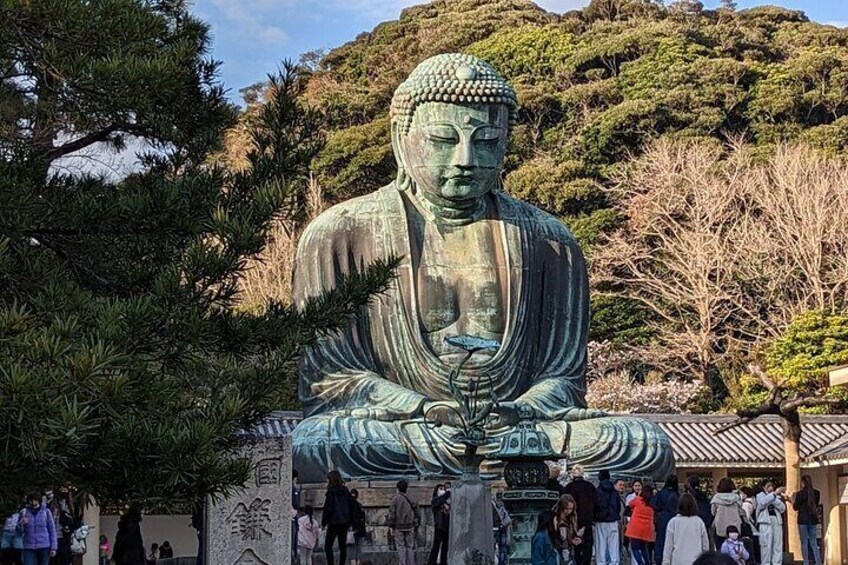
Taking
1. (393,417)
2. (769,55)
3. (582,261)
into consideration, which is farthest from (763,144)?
(393,417)

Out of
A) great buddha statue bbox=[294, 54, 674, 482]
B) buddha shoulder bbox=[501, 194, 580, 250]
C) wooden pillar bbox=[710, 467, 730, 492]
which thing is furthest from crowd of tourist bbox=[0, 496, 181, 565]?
wooden pillar bbox=[710, 467, 730, 492]

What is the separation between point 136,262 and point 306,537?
5.32 meters

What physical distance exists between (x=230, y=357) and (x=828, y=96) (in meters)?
35.9

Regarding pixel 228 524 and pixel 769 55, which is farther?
pixel 769 55

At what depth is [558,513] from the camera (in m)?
13.7

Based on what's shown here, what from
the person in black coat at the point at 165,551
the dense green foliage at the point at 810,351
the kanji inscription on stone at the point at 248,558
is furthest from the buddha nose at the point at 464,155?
the dense green foliage at the point at 810,351

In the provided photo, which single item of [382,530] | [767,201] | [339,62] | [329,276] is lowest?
[382,530]

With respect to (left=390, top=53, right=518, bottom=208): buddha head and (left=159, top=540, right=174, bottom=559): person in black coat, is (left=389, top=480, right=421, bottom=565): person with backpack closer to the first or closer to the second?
(left=390, top=53, right=518, bottom=208): buddha head

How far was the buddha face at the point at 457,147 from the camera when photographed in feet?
59.4

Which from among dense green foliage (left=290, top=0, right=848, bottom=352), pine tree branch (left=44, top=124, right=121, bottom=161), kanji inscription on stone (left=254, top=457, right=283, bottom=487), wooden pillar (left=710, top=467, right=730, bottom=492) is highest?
dense green foliage (left=290, top=0, right=848, bottom=352)

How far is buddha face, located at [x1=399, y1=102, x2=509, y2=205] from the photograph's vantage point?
18109 mm

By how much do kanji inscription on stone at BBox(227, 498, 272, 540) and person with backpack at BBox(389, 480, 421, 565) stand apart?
2992mm

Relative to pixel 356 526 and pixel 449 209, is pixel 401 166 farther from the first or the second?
pixel 356 526

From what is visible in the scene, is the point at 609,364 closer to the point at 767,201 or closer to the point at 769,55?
the point at 767,201
